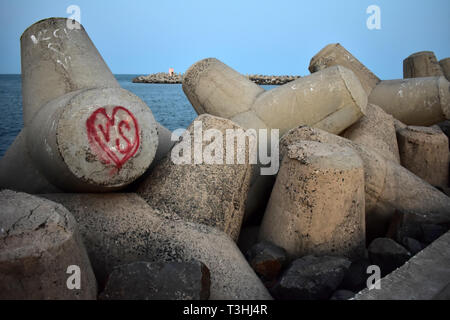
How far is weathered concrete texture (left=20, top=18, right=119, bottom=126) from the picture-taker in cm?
241

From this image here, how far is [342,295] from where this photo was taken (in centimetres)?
171

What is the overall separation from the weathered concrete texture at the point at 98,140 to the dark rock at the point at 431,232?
1.73 metres

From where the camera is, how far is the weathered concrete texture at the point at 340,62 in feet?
15.8

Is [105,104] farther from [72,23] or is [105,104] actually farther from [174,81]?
[174,81]

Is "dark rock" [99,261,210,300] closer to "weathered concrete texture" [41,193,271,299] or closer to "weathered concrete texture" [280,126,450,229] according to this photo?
"weathered concrete texture" [41,193,271,299]

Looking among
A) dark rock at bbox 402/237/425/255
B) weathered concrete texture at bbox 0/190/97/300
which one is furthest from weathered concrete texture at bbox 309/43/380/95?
weathered concrete texture at bbox 0/190/97/300

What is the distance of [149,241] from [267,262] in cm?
64

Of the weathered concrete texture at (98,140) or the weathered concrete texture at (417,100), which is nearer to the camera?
the weathered concrete texture at (98,140)

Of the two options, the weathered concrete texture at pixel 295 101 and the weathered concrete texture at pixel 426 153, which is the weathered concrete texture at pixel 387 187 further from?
the weathered concrete texture at pixel 426 153

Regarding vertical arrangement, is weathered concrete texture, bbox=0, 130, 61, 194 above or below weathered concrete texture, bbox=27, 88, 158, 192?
below

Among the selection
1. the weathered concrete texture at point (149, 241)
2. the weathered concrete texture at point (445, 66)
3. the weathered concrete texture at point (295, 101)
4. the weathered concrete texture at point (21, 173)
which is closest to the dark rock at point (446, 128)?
the weathered concrete texture at point (445, 66)

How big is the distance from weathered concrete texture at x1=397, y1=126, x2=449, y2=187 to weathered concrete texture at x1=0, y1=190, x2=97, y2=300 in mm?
3308

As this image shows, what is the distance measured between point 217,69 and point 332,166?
1845 millimetres
